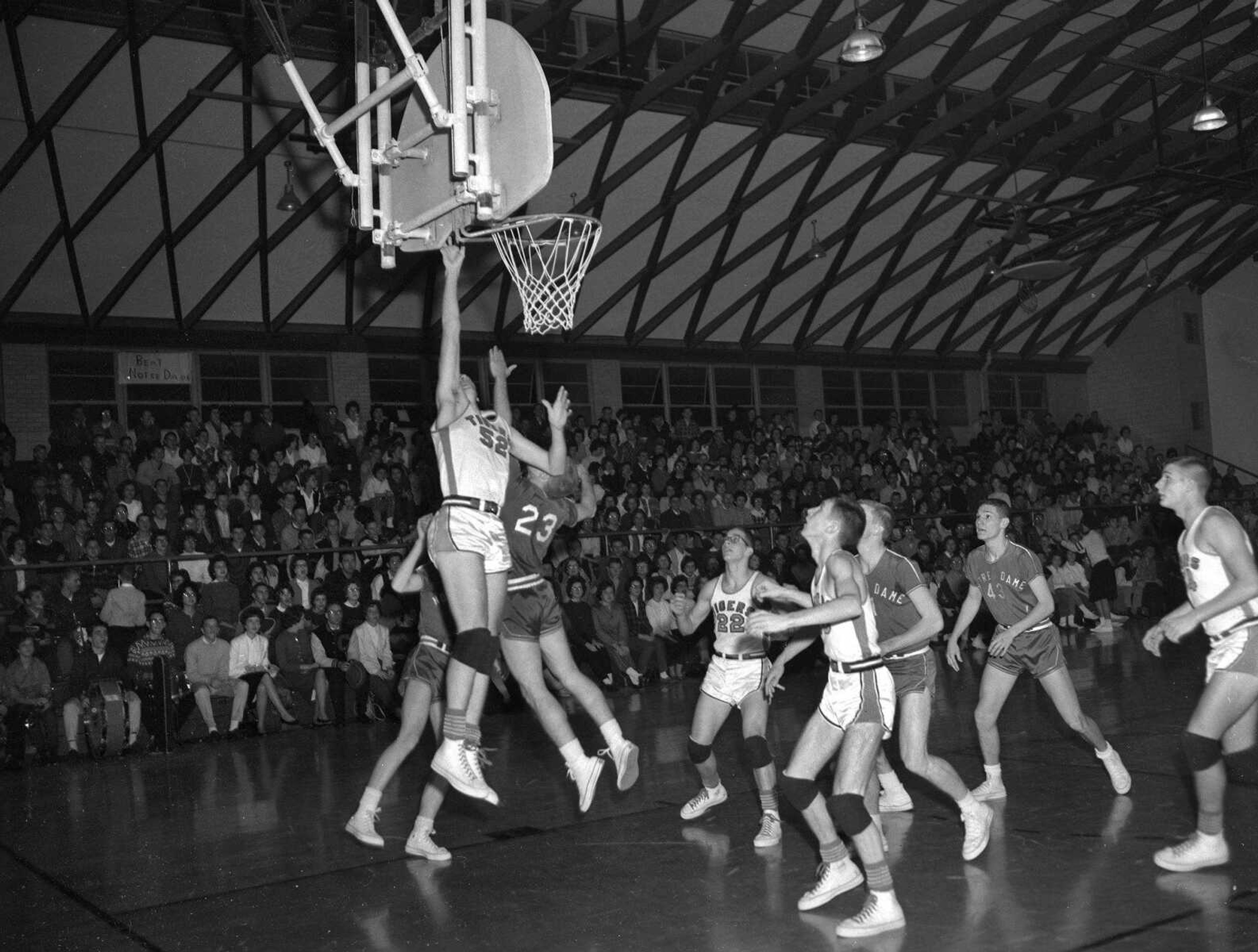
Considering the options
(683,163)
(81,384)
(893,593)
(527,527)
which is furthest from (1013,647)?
(81,384)

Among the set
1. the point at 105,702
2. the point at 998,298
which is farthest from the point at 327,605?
the point at 998,298

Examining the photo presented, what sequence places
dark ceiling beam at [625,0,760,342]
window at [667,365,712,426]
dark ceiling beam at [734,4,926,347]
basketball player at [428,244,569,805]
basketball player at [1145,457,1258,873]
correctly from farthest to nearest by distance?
window at [667,365,712,426], dark ceiling beam at [734,4,926,347], dark ceiling beam at [625,0,760,342], basketball player at [428,244,569,805], basketball player at [1145,457,1258,873]

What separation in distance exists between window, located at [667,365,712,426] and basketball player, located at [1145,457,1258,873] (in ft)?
68.9

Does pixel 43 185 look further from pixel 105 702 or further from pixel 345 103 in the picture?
pixel 105 702

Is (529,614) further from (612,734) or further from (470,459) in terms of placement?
(470,459)

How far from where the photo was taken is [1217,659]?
5629 millimetres

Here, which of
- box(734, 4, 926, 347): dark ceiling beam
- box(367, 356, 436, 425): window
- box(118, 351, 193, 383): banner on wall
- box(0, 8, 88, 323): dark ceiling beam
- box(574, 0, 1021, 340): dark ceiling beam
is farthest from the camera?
box(367, 356, 436, 425): window

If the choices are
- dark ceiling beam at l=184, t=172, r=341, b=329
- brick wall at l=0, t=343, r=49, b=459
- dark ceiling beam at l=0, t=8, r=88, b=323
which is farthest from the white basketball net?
brick wall at l=0, t=343, r=49, b=459

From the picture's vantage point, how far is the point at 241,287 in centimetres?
2055

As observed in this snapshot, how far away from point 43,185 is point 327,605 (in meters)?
8.04

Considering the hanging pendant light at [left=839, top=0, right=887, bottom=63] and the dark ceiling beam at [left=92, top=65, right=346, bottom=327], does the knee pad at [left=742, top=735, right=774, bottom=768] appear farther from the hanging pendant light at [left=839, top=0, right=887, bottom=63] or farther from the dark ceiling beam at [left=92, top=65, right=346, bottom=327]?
the dark ceiling beam at [left=92, top=65, right=346, bottom=327]

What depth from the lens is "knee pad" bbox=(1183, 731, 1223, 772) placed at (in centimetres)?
550

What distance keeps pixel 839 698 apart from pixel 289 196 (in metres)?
14.5

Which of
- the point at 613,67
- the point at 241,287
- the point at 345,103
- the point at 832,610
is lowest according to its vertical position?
the point at 832,610
